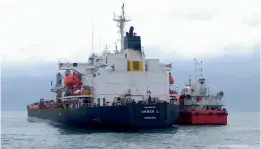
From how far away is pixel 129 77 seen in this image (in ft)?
145

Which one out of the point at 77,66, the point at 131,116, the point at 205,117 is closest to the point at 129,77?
the point at 131,116

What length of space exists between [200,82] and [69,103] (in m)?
14.5

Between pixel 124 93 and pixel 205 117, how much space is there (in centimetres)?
1177

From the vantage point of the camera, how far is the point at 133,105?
39.7 meters

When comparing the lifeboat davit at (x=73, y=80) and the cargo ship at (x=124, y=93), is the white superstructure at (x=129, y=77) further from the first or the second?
the lifeboat davit at (x=73, y=80)

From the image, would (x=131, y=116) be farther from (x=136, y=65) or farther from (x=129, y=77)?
(x=136, y=65)

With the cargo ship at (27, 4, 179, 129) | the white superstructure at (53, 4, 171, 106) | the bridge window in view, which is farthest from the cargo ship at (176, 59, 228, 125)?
the bridge window

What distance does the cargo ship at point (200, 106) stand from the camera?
52.0m

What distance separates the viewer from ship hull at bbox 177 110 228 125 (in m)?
51.9

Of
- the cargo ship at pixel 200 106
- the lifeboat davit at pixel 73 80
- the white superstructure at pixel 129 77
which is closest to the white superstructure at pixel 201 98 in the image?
the cargo ship at pixel 200 106

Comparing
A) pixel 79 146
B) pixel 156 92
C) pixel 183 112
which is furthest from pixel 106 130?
pixel 183 112

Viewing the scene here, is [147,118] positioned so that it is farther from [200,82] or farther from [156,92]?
[200,82]

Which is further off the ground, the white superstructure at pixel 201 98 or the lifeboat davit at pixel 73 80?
the lifeboat davit at pixel 73 80

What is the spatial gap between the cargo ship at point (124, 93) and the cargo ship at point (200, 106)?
4986mm
